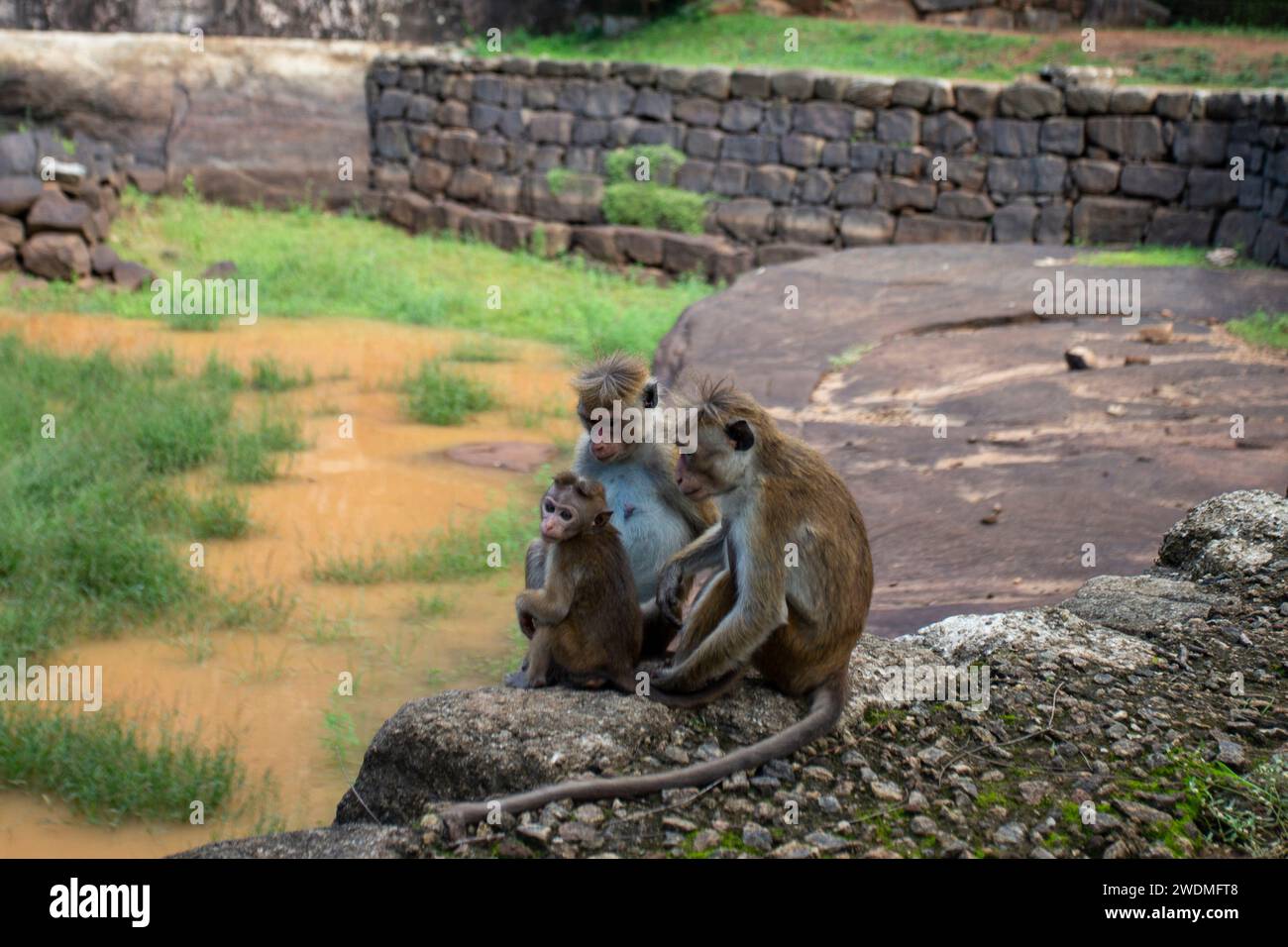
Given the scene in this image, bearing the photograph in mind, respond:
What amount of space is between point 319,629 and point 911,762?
3.93 meters

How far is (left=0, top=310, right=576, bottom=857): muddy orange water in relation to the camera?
16.7ft

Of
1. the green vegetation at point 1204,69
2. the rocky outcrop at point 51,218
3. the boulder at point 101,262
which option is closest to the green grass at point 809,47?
the green vegetation at point 1204,69

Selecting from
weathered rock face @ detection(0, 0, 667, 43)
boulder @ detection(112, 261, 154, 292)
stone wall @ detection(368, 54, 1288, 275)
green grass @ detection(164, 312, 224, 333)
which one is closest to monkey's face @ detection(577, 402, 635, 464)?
green grass @ detection(164, 312, 224, 333)

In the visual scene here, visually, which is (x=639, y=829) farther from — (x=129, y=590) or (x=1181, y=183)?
(x=1181, y=183)

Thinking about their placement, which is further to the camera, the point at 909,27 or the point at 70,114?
the point at 909,27

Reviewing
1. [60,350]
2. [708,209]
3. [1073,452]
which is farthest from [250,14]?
[1073,452]

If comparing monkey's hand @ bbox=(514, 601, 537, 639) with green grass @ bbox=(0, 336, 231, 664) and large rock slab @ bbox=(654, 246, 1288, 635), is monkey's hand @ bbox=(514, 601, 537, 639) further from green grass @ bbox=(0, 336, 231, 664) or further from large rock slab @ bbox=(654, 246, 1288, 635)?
green grass @ bbox=(0, 336, 231, 664)

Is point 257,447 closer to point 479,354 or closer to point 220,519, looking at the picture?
point 220,519

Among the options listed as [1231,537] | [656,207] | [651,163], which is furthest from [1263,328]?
[651,163]

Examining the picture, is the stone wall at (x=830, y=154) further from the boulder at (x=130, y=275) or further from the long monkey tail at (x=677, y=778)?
the long monkey tail at (x=677, y=778)

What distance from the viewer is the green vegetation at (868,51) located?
15.8m

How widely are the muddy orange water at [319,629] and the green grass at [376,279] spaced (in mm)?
1931

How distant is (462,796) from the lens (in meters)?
3.33

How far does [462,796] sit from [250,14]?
18216mm
